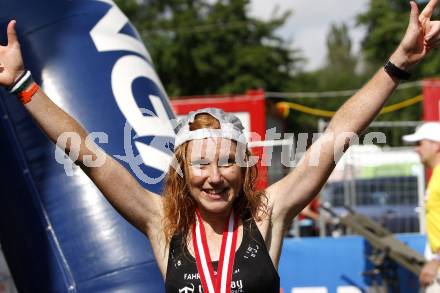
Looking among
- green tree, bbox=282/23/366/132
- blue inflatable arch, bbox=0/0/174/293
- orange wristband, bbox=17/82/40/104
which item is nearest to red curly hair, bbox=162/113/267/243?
orange wristband, bbox=17/82/40/104

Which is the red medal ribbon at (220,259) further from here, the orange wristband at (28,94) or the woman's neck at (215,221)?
the orange wristband at (28,94)

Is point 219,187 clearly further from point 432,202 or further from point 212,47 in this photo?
point 212,47

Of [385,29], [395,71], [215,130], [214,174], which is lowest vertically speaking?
[214,174]

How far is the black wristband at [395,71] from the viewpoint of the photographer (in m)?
2.64

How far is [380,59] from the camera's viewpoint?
117ft

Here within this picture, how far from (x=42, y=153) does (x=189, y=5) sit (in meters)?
39.8

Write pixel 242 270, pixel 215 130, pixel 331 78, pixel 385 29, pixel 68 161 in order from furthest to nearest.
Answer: pixel 331 78 → pixel 385 29 → pixel 68 161 → pixel 215 130 → pixel 242 270

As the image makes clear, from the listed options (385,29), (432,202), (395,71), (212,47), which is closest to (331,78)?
(212,47)

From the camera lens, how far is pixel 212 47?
41.1 meters

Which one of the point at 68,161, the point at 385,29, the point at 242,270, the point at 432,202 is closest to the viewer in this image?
the point at 242,270

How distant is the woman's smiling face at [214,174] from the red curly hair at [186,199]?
5 cm

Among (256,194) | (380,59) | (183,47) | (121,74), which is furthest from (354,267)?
(183,47)

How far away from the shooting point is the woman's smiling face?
2.61 metres

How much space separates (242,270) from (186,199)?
31 cm
